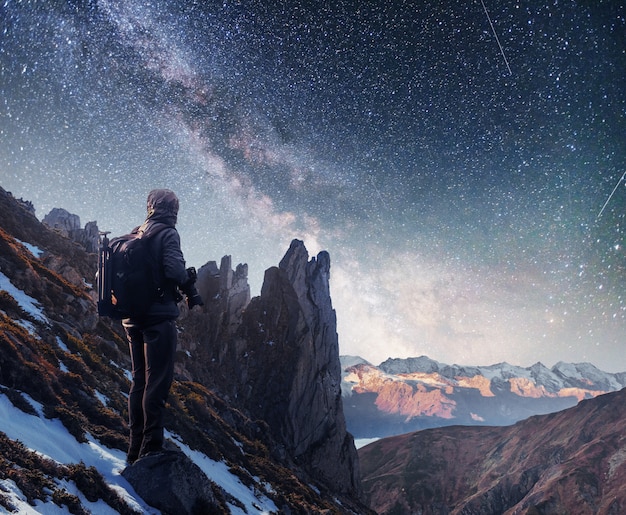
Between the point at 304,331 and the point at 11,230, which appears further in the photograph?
the point at 304,331

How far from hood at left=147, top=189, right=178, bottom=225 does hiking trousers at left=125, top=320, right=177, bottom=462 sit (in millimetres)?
1667

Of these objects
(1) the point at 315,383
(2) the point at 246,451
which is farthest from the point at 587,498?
(2) the point at 246,451

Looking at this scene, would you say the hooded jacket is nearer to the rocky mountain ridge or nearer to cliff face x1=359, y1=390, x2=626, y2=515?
the rocky mountain ridge

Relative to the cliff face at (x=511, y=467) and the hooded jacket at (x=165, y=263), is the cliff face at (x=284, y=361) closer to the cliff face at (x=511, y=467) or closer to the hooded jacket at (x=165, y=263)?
the hooded jacket at (x=165, y=263)

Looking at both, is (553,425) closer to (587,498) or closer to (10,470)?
(587,498)

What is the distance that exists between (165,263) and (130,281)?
A: 0.63 metres

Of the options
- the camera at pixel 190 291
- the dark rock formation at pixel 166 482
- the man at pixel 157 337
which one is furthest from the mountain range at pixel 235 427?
the camera at pixel 190 291

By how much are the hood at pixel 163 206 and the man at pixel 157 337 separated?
0.49 ft

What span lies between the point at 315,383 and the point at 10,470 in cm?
5419

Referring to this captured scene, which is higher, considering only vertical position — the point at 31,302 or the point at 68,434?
the point at 31,302

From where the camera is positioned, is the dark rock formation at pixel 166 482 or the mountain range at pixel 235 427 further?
the mountain range at pixel 235 427

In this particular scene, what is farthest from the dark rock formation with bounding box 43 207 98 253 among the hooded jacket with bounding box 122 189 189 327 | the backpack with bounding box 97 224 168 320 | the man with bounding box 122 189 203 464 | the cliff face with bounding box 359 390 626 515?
the cliff face with bounding box 359 390 626 515

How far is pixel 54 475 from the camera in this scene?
5.09 metres

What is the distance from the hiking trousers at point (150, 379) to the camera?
5.66m
